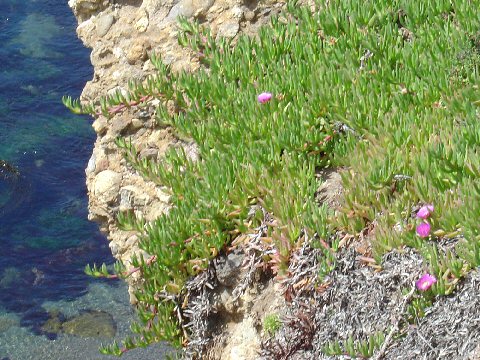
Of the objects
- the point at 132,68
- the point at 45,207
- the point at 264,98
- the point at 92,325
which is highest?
the point at 264,98

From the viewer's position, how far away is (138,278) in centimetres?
445

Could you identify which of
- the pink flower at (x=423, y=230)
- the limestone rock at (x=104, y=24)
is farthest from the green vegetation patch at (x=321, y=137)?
the limestone rock at (x=104, y=24)

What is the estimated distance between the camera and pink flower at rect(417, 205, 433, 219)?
3.71m

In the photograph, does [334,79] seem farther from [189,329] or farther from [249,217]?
[189,329]

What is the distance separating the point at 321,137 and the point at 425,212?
0.97 metres

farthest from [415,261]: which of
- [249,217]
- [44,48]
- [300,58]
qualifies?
[44,48]

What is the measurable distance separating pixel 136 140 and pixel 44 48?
20.9 feet

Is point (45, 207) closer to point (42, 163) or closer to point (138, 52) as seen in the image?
point (42, 163)

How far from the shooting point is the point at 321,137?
4516 mm

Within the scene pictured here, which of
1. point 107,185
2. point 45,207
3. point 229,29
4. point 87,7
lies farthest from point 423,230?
point 45,207

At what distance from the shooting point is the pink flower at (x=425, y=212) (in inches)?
146

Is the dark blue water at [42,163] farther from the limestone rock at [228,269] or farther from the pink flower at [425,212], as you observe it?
the pink flower at [425,212]

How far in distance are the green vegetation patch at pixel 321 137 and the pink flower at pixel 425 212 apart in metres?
0.03

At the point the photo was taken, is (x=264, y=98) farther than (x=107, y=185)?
No
